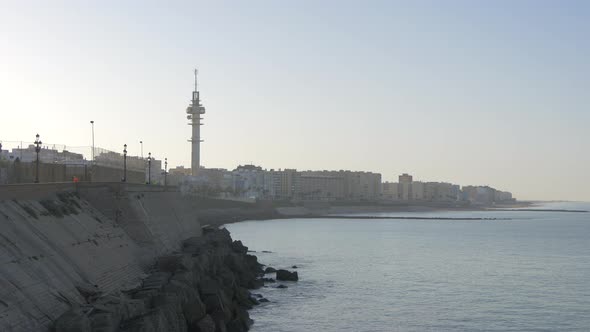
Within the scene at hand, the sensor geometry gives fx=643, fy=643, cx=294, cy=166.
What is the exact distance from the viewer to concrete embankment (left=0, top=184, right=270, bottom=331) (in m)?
15.3

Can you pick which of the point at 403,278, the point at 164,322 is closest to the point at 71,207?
the point at 164,322

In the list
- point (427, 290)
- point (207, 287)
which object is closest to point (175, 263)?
Result: point (207, 287)

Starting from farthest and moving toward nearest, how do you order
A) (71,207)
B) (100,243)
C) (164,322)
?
(71,207), (100,243), (164,322)

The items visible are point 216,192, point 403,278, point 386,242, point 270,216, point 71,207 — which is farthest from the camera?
point 216,192

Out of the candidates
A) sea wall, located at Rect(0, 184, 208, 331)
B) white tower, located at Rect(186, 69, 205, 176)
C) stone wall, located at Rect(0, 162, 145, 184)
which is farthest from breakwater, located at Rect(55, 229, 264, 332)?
white tower, located at Rect(186, 69, 205, 176)

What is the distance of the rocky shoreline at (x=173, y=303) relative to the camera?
48.4ft

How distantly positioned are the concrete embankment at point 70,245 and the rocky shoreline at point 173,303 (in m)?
0.32

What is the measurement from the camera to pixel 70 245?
21.2 metres

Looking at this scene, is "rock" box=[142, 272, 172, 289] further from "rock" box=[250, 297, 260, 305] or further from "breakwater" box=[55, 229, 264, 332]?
"rock" box=[250, 297, 260, 305]

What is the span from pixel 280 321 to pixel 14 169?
13.2 m

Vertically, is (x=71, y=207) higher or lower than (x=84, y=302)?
higher

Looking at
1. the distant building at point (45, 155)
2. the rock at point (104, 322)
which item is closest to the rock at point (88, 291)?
the rock at point (104, 322)

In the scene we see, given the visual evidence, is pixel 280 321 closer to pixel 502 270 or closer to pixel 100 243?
pixel 100 243

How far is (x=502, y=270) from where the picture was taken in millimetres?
42188
